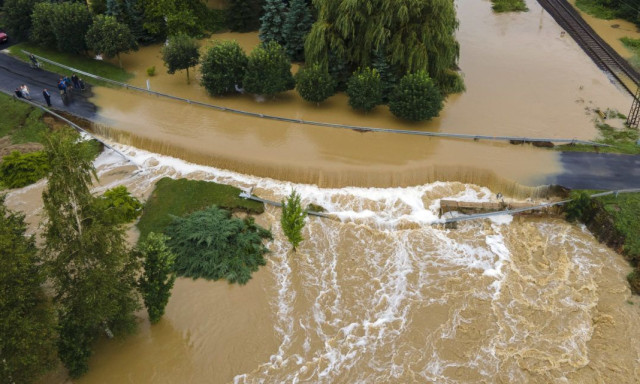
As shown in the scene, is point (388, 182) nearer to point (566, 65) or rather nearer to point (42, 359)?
point (42, 359)

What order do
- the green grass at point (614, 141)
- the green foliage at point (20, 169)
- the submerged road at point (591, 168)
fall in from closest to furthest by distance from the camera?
1. the submerged road at point (591, 168)
2. the green foliage at point (20, 169)
3. the green grass at point (614, 141)

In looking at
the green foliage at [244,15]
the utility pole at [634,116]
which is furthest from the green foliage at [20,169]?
the utility pole at [634,116]

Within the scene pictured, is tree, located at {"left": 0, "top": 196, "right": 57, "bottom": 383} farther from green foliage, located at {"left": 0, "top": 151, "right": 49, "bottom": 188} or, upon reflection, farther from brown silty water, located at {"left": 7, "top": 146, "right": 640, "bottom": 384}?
green foliage, located at {"left": 0, "top": 151, "right": 49, "bottom": 188}

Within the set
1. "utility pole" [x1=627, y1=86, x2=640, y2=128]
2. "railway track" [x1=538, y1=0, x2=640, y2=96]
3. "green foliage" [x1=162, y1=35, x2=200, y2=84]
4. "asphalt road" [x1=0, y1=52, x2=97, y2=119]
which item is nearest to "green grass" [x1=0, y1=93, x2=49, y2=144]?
"asphalt road" [x1=0, y1=52, x2=97, y2=119]

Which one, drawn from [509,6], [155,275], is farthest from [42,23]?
[509,6]

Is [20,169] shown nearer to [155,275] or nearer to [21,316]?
[155,275]

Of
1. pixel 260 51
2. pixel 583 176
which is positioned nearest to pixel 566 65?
pixel 583 176

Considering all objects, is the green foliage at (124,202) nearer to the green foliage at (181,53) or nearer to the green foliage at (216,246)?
the green foliage at (216,246)
